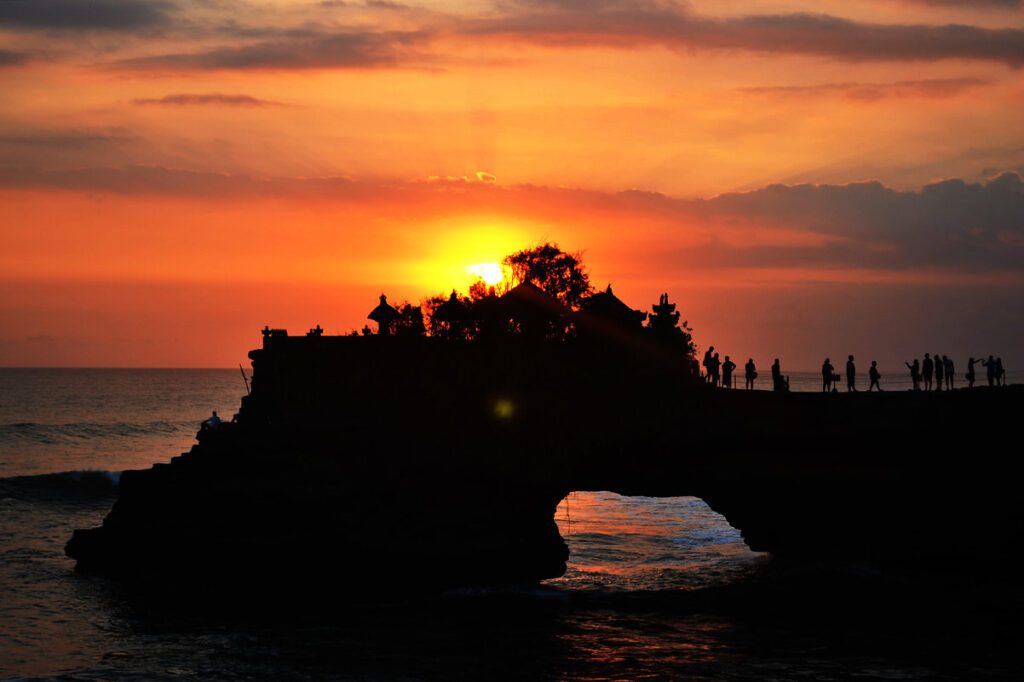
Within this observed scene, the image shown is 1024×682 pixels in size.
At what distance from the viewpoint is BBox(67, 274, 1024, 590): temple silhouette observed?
135ft

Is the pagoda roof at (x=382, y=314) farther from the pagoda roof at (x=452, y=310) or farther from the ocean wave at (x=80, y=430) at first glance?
the ocean wave at (x=80, y=430)

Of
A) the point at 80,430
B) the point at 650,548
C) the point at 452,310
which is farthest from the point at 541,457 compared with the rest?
the point at 80,430

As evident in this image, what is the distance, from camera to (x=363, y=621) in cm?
3466

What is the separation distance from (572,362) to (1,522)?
3184 centimetres

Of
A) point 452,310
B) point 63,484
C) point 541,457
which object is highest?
point 452,310

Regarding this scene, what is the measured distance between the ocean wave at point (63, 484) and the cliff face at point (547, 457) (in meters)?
26.2

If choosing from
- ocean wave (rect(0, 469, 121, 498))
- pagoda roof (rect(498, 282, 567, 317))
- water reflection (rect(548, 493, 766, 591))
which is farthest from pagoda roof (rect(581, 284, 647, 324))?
ocean wave (rect(0, 469, 121, 498))

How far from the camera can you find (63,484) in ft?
236

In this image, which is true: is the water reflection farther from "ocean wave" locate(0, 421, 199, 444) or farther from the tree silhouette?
"ocean wave" locate(0, 421, 199, 444)

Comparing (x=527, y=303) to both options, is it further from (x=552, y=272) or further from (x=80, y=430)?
(x=80, y=430)

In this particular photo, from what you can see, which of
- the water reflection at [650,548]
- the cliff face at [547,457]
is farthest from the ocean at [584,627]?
the cliff face at [547,457]

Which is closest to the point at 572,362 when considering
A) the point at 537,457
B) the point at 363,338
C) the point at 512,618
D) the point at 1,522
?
the point at 537,457

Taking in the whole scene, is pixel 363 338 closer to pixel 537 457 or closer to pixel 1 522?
pixel 537 457

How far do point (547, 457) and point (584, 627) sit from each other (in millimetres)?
9933
